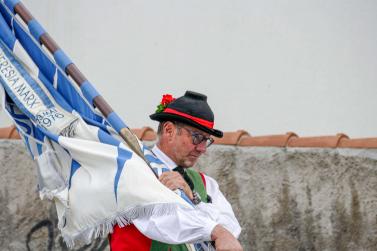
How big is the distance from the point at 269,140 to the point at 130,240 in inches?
96.2

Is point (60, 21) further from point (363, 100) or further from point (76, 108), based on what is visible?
point (76, 108)

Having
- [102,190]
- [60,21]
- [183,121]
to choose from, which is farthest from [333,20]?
[102,190]

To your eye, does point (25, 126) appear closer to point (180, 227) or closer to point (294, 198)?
point (180, 227)

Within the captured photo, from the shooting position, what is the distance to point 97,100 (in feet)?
14.6

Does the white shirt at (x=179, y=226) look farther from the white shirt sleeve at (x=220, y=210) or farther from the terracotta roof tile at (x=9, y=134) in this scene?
the terracotta roof tile at (x=9, y=134)

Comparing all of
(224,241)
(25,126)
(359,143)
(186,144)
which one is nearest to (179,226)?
(224,241)

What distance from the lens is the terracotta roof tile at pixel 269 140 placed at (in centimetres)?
654

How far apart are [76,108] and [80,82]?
17cm

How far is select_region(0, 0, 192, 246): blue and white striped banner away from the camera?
4211 millimetres

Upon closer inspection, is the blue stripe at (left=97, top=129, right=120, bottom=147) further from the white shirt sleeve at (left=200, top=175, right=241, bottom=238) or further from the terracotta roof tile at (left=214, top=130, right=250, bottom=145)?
the terracotta roof tile at (left=214, top=130, right=250, bottom=145)

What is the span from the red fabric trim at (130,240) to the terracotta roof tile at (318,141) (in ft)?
7.42

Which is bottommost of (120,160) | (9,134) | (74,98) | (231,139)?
(231,139)

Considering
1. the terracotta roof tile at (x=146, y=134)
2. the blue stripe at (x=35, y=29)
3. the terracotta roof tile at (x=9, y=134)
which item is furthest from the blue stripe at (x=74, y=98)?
the terracotta roof tile at (x=9, y=134)

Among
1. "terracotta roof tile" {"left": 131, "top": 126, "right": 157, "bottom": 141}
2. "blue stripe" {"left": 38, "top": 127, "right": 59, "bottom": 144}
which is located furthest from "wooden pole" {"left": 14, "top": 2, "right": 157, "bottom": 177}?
"terracotta roof tile" {"left": 131, "top": 126, "right": 157, "bottom": 141}
